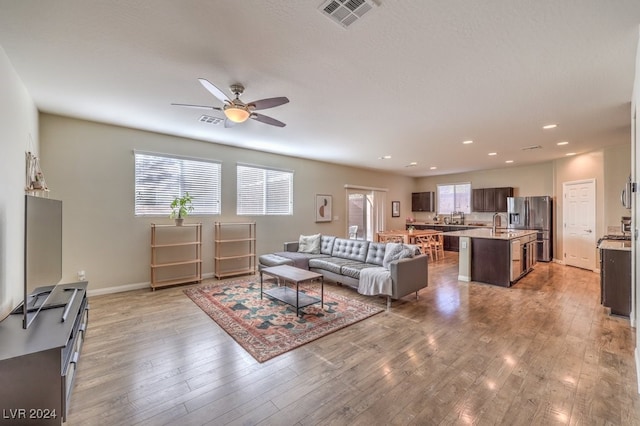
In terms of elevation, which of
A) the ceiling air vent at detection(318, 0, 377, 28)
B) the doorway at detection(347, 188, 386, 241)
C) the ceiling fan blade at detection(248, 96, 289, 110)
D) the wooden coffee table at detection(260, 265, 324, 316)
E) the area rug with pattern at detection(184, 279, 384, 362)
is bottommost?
the area rug with pattern at detection(184, 279, 384, 362)

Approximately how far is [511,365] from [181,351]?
122 inches

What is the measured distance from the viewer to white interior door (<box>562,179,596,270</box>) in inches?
239

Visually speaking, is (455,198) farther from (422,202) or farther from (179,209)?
(179,209)

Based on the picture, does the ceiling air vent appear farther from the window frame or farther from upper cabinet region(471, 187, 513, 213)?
the window frame

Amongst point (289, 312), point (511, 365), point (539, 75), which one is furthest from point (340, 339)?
point (539, 75)

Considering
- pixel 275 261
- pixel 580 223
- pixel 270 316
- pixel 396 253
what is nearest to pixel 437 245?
pixel 580 223

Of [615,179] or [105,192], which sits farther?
[615,179]

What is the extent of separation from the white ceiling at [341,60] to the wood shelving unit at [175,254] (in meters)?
1.88

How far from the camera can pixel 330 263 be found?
4.83 m

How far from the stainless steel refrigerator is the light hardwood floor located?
3.98 metres

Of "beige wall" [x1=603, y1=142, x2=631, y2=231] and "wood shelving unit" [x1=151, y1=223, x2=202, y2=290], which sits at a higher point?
"beige wall" [x1=603, y1=142, x2=631, y2=231]

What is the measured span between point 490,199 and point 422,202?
2286 millimetres

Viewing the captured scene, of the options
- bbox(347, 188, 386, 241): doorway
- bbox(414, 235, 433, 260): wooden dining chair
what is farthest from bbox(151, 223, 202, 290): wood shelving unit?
bbox(414, 235, 433, 260): wooden dining chair

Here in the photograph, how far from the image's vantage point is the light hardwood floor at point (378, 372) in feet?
6.17
